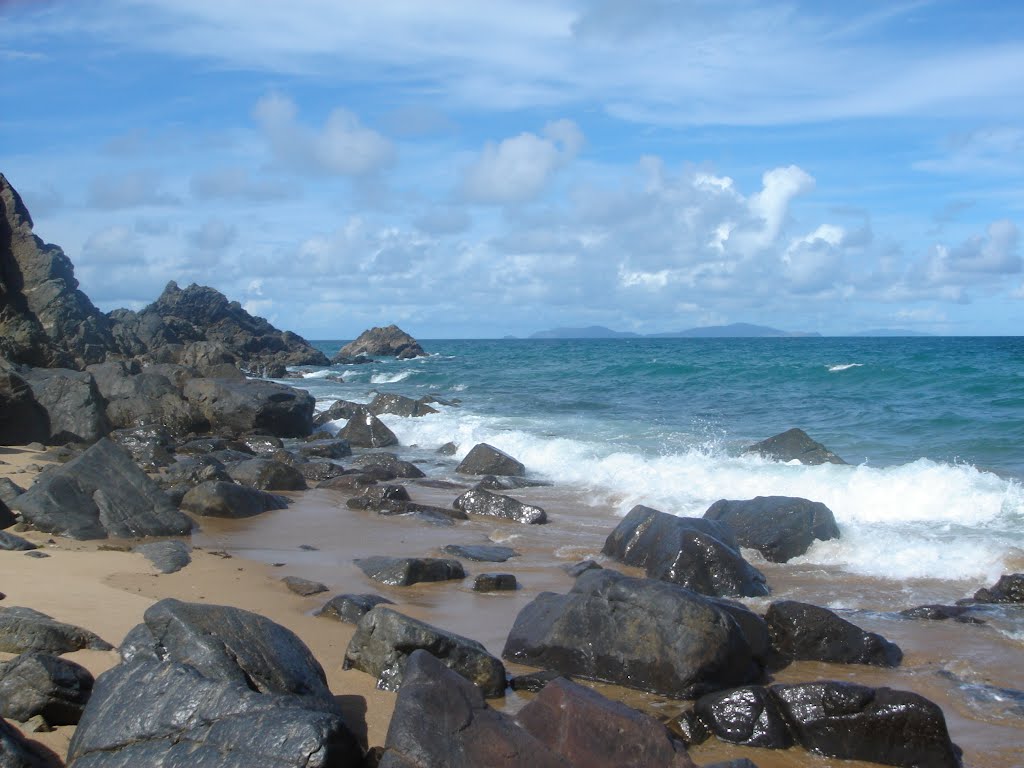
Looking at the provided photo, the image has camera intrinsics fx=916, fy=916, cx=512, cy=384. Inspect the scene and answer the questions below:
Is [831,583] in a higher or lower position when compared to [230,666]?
lower

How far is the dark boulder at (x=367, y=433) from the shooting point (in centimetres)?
2211

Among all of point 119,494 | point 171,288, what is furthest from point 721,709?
point 171,288

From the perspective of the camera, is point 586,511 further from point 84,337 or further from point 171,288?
point 171,288

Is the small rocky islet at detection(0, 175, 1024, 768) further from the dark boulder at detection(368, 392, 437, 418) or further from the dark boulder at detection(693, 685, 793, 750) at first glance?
the dark boulder at detection(368, 392, 437, 418)

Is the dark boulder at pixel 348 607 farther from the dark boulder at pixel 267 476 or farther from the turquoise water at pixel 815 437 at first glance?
the dark boulder at pixel 267 476

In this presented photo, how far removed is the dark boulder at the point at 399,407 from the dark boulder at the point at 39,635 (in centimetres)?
2046

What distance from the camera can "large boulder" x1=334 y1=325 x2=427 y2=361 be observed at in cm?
8119

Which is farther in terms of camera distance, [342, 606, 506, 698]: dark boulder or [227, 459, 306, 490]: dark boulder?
[227, 459, 306, 490]: dark boulder

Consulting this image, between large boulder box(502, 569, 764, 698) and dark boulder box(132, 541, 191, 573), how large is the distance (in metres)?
3.71

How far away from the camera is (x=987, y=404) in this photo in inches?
1000

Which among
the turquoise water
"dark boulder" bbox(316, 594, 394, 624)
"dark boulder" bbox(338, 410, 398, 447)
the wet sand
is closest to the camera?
the wet sand

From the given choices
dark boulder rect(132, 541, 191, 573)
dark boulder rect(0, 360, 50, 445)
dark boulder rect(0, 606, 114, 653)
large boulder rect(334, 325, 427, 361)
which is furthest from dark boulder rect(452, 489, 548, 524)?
large boulder rect(334, 325, 427, 361)

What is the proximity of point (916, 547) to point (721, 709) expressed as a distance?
602 cm

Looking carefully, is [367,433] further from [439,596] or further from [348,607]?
[348,607]
